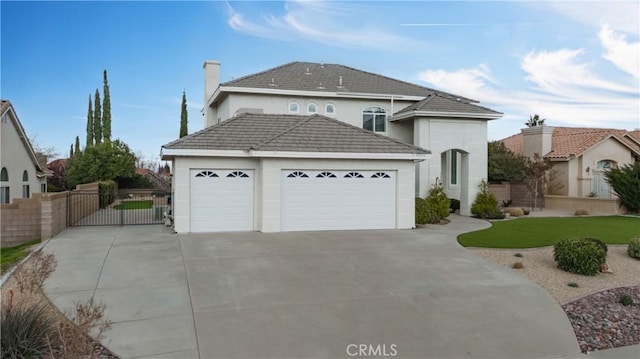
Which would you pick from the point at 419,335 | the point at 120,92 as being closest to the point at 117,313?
the point at 419,335

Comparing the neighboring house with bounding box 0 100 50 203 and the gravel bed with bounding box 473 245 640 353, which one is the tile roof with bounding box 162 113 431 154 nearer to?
the gravel bed with bounding box 473 245 640 353

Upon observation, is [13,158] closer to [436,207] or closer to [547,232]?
[436,207]

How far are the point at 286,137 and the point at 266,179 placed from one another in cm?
183

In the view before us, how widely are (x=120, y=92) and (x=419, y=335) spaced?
49.7 m

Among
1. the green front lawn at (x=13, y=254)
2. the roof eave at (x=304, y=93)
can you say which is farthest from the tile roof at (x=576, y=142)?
the green front lawn at (x=13, y=254)

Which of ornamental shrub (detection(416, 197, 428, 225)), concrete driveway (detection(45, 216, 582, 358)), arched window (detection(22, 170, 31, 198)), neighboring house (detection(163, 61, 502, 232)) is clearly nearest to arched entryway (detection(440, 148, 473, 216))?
neighboring house (detection(163, 61, 502, 232))

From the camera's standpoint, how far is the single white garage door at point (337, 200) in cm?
1644

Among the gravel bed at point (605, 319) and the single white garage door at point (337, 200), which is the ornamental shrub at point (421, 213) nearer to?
the single white garage door at point (337, 200)

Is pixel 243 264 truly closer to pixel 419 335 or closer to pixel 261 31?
pixel 419 335

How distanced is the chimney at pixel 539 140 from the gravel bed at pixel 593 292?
18656mm

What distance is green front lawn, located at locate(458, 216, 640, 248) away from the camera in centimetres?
1441

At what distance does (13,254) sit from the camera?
12812 mm

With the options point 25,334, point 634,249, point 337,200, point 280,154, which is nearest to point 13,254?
point 280,154

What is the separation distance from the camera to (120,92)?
162 ft
